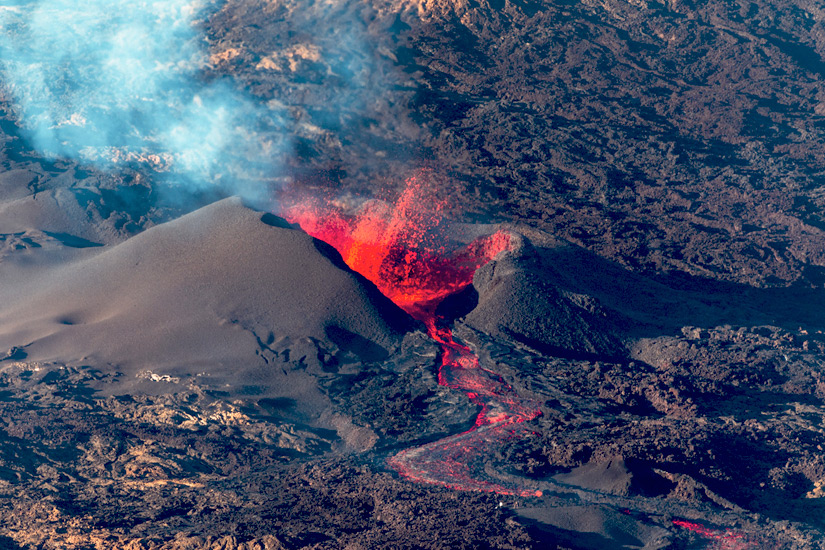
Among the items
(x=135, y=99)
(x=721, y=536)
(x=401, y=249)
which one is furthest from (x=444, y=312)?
(x=135, y=99)

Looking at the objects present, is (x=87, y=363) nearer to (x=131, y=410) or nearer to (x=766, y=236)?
(x=131, y=410)

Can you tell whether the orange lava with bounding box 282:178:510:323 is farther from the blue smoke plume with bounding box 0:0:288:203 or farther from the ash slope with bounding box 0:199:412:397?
the blue smoke plume with bounding box 0:0:288:203

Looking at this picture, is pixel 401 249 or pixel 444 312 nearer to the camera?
pixel 444 312

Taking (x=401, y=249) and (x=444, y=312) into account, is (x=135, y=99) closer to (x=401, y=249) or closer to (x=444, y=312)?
(x=401, y=249)

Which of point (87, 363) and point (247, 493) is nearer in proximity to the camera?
point (247, 493)

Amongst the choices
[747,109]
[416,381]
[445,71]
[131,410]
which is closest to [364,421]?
[416,381]

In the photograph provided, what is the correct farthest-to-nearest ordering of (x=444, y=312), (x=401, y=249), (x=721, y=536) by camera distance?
(x=401, y=249)
(x=444, y=312)
(x=721, y=536)

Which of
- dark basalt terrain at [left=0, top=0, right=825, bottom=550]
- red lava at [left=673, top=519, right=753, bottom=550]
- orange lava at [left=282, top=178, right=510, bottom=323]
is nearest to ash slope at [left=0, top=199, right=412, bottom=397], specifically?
dark basalt terrain at [left=0, top=0, right=825, bottom=550]
